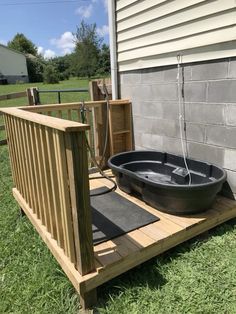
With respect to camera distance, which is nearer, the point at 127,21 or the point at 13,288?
the point at 13,288

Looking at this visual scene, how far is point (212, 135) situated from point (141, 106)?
112cm

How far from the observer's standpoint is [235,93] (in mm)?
2307

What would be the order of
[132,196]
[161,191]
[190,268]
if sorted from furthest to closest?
1. [132,196]
2. [161,191]
3. [190,268]

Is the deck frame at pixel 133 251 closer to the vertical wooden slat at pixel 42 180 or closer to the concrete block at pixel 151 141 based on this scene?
the vertical wooden slat at pixel 42 180

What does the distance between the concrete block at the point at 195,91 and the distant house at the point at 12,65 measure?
3458 centimetres

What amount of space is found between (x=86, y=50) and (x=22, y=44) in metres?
21.5

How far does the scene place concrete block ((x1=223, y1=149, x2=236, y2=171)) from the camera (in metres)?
2.43

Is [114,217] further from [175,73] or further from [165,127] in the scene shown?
[175,73]

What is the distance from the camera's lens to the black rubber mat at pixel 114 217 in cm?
207

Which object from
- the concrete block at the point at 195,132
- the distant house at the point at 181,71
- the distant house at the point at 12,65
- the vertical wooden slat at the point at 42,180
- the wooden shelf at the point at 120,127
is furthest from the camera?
the distant house at the point at 12,65

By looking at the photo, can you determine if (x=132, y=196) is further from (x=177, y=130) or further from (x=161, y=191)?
(x=177, y=130)

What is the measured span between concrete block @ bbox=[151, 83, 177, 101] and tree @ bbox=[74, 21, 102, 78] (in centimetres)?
2795

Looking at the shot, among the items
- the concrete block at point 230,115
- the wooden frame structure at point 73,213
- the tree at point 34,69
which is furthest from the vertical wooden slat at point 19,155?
the tree at point 34,69

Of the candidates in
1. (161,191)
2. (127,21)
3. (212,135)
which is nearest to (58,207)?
(161,191)
